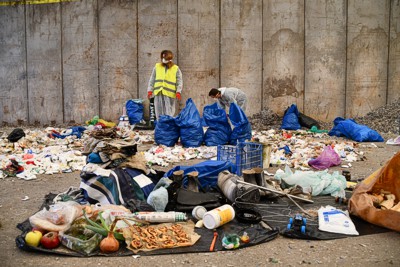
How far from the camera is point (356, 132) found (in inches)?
329

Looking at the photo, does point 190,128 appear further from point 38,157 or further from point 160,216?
point 160,216

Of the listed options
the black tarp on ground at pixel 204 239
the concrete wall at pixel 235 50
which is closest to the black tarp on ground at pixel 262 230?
the black tarp on ground at pixel 204 239

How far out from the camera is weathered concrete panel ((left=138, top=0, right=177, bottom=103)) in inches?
428

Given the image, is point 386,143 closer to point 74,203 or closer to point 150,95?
point 150,95

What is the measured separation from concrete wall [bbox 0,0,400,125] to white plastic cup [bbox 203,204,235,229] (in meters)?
7.27

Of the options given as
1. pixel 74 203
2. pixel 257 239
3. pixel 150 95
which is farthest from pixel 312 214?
pixel 150 95

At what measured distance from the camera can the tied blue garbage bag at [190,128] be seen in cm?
766

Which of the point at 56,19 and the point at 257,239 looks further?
the point at 56,19

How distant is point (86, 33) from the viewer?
36.8ft

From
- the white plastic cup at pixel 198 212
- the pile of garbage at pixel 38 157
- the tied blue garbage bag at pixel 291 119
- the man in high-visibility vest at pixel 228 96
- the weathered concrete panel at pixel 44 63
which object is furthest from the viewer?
the weathered concrete panel at pixel 44 63

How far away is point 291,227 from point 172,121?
4.54 meters

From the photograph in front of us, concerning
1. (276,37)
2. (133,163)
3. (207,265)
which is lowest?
(207,265)

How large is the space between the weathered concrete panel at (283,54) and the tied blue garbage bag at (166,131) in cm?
362

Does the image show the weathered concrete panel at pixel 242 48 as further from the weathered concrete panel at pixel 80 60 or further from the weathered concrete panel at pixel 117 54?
the weathered concrete panel at pixel 80 60
